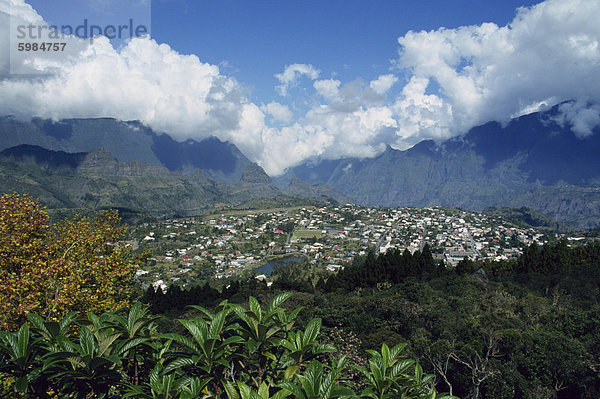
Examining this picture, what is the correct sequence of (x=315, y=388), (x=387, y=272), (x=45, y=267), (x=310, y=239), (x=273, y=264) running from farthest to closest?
(x=310, y=239), (x=273, y=264), (x=387, y=272), (x=45, y=267), (x=315, y=388)

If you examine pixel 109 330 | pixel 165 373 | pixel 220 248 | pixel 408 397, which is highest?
pixel 109 330

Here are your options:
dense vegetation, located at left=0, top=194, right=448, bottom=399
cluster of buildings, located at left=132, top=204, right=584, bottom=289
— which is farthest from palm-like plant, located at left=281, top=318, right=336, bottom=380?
cluster of buildings, located at left=132, top=204, right=584, bottom=289

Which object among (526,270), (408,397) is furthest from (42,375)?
(526,270)

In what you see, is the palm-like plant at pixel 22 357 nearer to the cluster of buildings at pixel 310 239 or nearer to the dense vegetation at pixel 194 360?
the dense vegetation at pixel 194 360

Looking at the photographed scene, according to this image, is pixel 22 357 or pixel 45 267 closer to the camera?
pixel 22 357

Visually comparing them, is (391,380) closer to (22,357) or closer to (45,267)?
(22,357)

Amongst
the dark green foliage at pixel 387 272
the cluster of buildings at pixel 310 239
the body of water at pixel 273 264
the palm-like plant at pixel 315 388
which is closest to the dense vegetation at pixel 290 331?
the palm-like plant at pixel 315 388

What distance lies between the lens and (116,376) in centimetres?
305

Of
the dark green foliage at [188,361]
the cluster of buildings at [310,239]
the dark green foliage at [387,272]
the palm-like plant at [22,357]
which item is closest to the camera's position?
the dark green foliage at [188,361]

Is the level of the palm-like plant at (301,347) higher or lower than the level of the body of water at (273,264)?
higher

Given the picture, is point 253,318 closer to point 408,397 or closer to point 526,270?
point 408,397

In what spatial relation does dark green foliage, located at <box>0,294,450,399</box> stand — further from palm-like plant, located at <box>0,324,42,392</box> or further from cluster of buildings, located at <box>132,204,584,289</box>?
cluster of buildings, located at <box>132,204,584,289</box>

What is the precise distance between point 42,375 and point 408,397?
342 cm

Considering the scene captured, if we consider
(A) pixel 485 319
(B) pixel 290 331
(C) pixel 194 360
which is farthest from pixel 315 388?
(A) pixel 485 319
